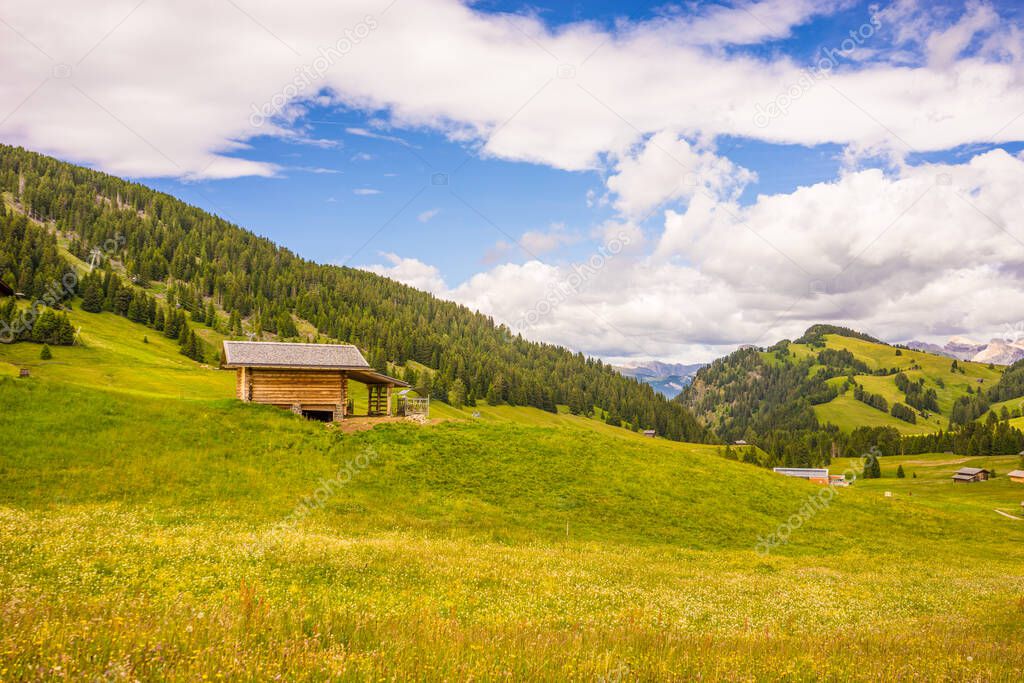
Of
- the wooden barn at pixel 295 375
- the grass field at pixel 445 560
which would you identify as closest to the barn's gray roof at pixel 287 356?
the wooden barn at pixel 295 375

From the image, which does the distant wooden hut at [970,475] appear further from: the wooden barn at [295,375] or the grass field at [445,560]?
the wooden barn at [295,375]

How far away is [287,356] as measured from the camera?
48031 mm

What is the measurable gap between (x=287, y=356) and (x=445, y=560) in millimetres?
33920

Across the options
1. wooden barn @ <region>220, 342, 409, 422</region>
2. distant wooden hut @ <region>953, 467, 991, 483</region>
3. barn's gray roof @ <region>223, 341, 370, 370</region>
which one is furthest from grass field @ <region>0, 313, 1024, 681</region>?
distant wooden hut @ <region>953, 467, 991, 483</region>

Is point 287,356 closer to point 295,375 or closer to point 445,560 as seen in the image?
point 295,375

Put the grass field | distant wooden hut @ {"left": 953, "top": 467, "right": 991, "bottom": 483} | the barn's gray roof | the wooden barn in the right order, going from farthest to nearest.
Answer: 1. distant wooden hut @ {"left": 953, "top": 467, "right": 991, "bottom": 483}
2. the wooden barn
3. the barn's gray roof
4. the grass field

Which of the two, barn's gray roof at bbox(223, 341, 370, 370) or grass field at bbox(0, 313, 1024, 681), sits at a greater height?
barn's gray roof at bbox(223, 341, 370, 370)

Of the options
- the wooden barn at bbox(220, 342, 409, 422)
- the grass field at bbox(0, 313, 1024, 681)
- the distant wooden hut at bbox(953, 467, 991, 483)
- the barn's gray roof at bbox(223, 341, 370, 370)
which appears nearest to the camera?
the grass field at bbox(0, 313, 1024, 681)

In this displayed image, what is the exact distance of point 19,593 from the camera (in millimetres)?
9047

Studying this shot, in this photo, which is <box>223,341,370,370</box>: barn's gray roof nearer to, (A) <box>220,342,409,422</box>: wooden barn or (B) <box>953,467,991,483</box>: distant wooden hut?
(A) <box>220,342,409,422</box>: wooden barn

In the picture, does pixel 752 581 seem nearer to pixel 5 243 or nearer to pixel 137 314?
pixel 137 314

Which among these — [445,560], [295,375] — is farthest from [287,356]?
[445,560]

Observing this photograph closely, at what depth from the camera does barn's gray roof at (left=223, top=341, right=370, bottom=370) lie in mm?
46375

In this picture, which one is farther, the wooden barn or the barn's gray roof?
the wooden barn
